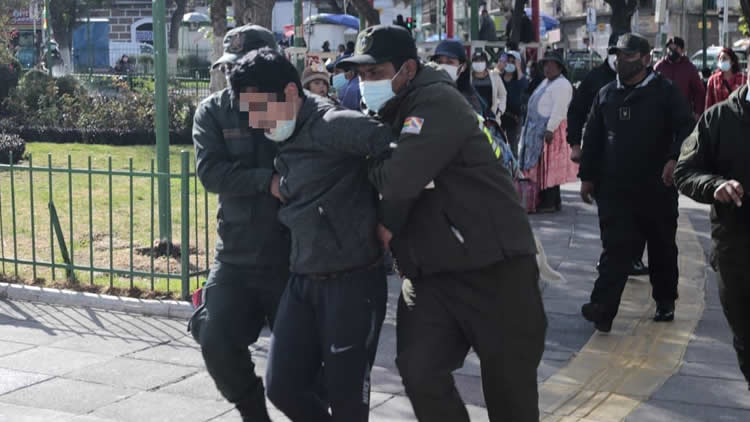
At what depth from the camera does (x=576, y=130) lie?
844 centimetres

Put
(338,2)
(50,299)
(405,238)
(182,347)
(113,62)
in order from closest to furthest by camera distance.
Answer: (405,238) < (182,347) < (50,299) < (113,62) < (338,2)

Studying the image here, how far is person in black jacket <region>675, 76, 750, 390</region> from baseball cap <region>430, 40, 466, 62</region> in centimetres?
316

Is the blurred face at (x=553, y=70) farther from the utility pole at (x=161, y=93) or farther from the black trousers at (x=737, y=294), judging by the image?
the black trousers at (x=737, y=294)

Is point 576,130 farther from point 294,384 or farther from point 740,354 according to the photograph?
point 294,384

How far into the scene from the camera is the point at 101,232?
447 inches

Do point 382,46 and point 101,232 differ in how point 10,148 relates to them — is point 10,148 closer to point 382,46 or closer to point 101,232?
point 101,232

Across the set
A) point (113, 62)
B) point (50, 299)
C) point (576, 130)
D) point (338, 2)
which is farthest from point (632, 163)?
point (338, 2)

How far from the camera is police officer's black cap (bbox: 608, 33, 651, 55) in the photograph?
22.9 ft

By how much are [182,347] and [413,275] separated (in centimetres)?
309

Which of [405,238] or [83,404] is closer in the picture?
[405,238]

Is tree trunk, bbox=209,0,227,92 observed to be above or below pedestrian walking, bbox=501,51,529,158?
above

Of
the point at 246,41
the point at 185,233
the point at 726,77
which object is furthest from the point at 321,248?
the point at 726,77

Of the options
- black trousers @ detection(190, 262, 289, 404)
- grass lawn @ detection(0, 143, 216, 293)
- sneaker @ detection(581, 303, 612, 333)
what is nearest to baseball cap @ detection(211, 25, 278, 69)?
black trousers @ detection(190, 262, 289, 404)

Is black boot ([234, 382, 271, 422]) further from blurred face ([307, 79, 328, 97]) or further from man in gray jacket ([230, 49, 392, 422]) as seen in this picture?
blurred face ([307, 79, 328, 97])
